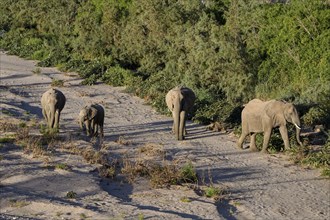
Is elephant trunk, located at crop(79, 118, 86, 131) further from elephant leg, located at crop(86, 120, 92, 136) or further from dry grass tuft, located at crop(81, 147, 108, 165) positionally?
dry grass tuft, located at crop(81, 147, 108, 165)

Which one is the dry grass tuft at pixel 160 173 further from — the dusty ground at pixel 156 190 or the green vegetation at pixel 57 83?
the green vegetation at pixel 57 83

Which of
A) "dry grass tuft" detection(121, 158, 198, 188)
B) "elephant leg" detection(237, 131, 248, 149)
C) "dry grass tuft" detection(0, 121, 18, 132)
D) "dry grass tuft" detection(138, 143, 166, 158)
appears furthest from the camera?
"dry grass tuft" detection(0, 121, 18, 132)

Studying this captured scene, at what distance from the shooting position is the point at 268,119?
17000 millimetres

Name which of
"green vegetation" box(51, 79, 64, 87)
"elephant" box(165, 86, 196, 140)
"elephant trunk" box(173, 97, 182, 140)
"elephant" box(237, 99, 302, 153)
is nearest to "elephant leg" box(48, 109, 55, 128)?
"elephant" box(165, 86, 196, 140)

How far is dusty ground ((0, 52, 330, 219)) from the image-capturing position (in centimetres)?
1227

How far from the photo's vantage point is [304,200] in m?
13.5

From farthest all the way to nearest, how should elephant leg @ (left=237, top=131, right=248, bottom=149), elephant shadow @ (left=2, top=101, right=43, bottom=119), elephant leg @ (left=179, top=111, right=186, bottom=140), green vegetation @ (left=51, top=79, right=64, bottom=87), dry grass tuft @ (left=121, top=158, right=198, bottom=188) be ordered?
A: 1. green vegetation @ (left=51, top=79, right=64, bottom=87)
2. elephant shadow @ (left=2, top=101, right=43, bottom=119)
3. elephant leg @ (left=179, top=111, right=186, bottom=140)
4. elephant leg @ (left=237, top=131, right=248, bottom=149)
5. dry grass tuft @ (left=121, top=158, right=198, bottom=188)

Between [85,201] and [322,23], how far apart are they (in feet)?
56.5

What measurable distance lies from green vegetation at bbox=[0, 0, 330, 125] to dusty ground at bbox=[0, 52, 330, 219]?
145 inches

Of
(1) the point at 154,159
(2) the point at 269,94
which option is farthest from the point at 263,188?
(2) the point at 269,94

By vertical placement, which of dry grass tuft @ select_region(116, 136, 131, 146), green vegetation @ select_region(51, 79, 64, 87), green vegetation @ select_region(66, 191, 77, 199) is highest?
green vegetation @ select_region(51, 79, 64, 87)

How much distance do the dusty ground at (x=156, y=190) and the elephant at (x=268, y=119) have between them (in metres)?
0.60

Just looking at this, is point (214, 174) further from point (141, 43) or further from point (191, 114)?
point (141, 43)

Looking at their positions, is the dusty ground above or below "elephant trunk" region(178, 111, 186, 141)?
below
